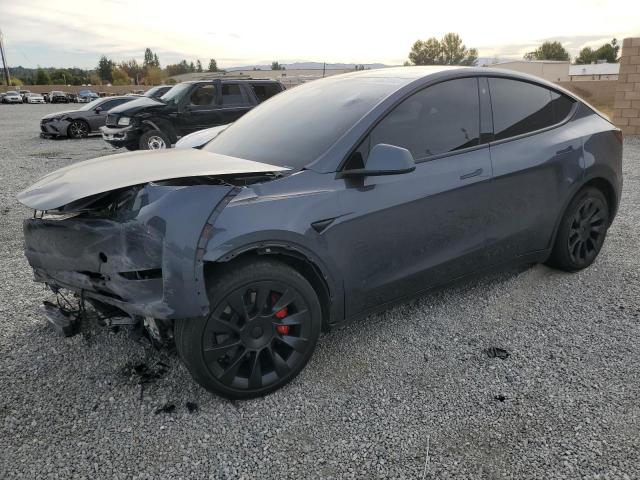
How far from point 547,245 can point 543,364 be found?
1.26 metres

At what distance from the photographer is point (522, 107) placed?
3795 mm

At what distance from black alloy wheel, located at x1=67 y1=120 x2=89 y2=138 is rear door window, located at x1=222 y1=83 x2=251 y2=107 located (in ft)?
24.4

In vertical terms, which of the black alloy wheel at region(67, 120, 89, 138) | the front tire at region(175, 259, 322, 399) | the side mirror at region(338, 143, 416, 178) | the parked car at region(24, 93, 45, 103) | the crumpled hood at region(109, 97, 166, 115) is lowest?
the front tire at region(175, 259, 322, 399)

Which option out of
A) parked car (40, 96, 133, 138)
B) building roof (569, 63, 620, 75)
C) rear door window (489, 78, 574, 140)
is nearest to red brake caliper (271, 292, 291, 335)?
rear door window (489, 78, 574, 140)

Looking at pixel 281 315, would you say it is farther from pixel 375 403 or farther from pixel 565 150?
pixel 565 150

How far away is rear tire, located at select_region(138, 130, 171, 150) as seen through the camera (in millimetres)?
11375

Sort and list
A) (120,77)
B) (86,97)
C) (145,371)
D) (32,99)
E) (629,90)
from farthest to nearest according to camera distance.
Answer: (120,77), (86,97), (32,99), (629,90), (145,371)

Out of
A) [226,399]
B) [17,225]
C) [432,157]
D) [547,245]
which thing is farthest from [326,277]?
[17,225]

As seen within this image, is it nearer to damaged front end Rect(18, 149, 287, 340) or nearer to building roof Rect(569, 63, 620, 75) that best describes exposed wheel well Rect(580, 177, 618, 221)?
damaged front end Rect(18, 149, 287, 340)

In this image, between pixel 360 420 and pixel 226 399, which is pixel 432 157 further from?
pixel 226 399

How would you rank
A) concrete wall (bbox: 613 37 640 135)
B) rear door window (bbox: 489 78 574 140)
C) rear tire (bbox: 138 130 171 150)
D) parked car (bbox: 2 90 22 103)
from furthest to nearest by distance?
1. parked car (bbox: 2 90 22 103)
2. concrete wall (bbox: 613 37 640 135)
3. rear tire (bbox: 138 130 171 150)
4. rear door window (bbox: 489 78 574 140)

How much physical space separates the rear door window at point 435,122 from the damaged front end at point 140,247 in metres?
1.15

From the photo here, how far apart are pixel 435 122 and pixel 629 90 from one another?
12.9 metres

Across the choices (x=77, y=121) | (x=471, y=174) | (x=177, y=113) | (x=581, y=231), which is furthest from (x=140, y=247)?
(x=77, y=121)
